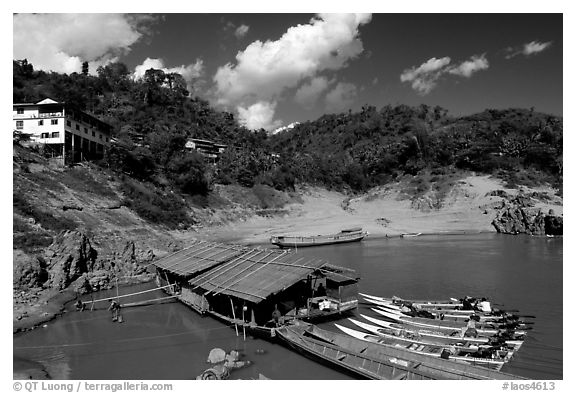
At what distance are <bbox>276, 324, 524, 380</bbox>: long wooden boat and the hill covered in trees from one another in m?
39.4

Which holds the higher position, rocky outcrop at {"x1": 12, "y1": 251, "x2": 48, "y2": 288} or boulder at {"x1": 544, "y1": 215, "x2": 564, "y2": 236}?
boulder at {"x1": 544, "y1": 215, "x2": 564, "y2": 236}

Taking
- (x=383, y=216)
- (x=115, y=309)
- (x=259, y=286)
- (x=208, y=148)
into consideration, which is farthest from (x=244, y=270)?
(x=208, y=148)

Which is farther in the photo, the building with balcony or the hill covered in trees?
the building with balcony

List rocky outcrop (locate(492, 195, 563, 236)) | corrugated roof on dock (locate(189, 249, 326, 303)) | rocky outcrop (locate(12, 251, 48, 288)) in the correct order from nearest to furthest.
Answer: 1. corrugated roof on dock (locate(189, 249, 326, 303))
2. rocky outcrop (locate(12, 251, 48, 288))
3. rocky outcrop (locate(492, 195, 563, 236))

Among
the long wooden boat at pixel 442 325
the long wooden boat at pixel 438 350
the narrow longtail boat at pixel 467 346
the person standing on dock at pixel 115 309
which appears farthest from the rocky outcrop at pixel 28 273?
the long wooden boat at pixel 442 325

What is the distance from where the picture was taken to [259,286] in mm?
21312

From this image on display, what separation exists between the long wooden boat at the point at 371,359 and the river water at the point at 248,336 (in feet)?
2.22

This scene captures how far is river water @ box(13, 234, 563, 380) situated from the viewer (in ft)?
57.6

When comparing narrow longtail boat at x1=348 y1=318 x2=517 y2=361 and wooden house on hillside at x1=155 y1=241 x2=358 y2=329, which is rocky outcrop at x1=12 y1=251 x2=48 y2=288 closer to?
wooden house on hillside at x1=155 y1=241 x2=358 y2=329

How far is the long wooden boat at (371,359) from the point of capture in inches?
548

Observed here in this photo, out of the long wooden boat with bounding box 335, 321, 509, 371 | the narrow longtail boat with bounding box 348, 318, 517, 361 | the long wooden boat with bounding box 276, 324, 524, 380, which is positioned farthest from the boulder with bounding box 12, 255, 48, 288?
the narrow longtail boat with bounding box 348, 318, 517, 361

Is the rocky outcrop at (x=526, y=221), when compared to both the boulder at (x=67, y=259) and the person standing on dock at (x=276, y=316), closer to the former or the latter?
the person standing on dock at (x=276, y=316)

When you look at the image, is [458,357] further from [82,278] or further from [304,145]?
[304,145]

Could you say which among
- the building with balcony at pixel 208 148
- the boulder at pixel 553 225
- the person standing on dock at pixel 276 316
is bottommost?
the person standing on dock at pixel 276 316
